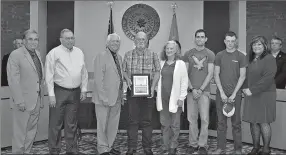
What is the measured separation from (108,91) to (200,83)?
1.14m

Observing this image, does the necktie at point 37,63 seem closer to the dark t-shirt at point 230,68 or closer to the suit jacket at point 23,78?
the suit jacket at point 23,78

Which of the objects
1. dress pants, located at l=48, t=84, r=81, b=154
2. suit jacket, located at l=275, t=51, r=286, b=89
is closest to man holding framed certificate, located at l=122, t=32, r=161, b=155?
dress pants, located at l=48, t=84, r=81, b=154

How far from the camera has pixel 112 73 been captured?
3.82 metres

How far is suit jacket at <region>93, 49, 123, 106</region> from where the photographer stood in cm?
379

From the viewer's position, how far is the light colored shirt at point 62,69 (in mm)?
3678

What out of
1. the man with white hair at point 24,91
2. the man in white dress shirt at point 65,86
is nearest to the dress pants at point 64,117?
the man in white dress shirt at point 65,86

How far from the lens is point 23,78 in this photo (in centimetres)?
356

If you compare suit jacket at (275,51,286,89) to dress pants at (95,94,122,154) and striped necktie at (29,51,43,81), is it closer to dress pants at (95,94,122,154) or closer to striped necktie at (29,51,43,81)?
dress pants at (95,94,122,154)

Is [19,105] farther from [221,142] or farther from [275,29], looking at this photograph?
[275,29]

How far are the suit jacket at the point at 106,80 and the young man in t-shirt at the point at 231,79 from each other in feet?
4.03

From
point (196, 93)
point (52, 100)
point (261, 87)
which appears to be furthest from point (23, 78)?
point (261, 87)

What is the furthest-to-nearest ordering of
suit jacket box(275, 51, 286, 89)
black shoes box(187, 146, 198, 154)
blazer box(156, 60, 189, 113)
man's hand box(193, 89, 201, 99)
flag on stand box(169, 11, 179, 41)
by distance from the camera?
flag on stand box(169, 11, 179, 41) → suit jacket box(275, 51, 286, 89) → black shoes box(187, 146, 198, 154) → man's hand box(193, 89, 201, 99) → blazer box(156, 60, 189, 113)

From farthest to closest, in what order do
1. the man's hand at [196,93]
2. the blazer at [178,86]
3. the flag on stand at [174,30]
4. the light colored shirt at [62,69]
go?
the flag on stand at [174,30] < the man's hand at [196,93] < the blazer at [178,86] < the light colored shirt at [62,69]

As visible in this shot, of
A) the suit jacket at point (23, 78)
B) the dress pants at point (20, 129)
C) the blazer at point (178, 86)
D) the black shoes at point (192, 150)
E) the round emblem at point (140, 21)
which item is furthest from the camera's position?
the round emblem at point (140, 21)
